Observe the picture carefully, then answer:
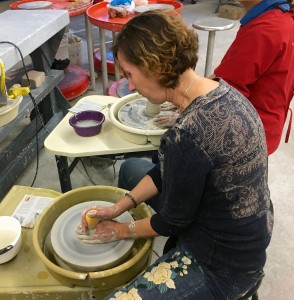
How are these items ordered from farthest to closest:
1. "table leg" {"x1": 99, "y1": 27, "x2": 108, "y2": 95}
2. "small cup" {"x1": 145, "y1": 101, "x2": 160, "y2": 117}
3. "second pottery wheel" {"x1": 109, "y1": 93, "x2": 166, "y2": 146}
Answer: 1. "table leg" {"x1": 99, "y1": 27, "x2": 108, "y2": 95}
2. "small cup" {"x1": 145, "y1": 101, "x2": 160, "y2": 117}
3. "second pottery wheel" {"x1": 109, "y1": 93, "x2": 166, "y2": 146}

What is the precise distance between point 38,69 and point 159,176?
1440 mm

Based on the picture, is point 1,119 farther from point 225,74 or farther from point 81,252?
point 225,74

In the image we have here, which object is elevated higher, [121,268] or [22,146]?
[121,268]

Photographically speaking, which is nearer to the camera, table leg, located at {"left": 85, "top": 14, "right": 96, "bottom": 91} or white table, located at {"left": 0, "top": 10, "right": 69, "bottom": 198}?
white table, located at {"left": 0, "top": 10, "right": 69, "bottom": 198}

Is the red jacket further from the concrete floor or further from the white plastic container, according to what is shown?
the white plastic container

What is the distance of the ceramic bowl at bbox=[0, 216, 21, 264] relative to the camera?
3.94 ft

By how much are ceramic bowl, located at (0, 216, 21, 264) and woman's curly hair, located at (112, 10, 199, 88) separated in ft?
2.46

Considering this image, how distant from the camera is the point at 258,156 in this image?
0.96 metres

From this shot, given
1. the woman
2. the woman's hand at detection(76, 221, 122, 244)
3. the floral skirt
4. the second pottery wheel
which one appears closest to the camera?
the woman

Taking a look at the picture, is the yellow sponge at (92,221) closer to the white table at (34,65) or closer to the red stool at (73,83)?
the white table at (34,65)

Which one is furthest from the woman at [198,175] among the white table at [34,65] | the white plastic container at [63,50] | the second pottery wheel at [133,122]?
the white plastic container at [63,50]

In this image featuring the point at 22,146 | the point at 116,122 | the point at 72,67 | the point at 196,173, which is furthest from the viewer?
the point at 72,67

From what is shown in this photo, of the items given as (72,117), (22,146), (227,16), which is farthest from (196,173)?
(227,16)

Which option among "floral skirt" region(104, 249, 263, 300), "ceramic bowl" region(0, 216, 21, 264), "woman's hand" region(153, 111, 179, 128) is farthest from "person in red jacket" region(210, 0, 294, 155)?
"ceramic bowl" region(0, 216, 21, 264)
